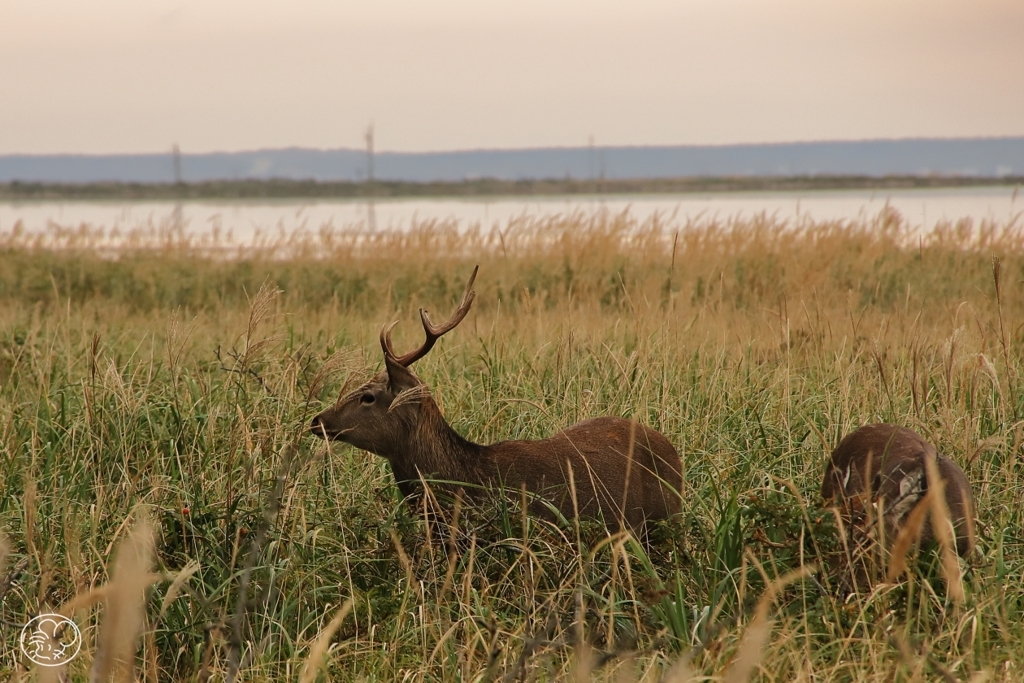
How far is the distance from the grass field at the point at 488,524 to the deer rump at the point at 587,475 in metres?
0.12

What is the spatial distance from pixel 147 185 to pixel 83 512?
7697 centimetres

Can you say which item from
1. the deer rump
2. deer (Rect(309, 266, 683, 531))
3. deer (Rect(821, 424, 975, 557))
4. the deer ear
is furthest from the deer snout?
deer (Rect(821, 424, 975, 557))

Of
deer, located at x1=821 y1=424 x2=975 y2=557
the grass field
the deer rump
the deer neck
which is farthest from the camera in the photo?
the deer neck

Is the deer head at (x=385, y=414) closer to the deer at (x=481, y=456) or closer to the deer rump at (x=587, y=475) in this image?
the deer at (x=481, y=456)

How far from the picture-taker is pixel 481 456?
4.09 metres

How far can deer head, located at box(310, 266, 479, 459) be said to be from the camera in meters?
4.09

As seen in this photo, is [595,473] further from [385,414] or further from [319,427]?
[319,427]

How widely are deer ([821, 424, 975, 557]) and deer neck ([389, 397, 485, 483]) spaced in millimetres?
1298

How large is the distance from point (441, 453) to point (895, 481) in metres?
1.65

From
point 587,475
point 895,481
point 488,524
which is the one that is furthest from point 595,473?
point 895,481

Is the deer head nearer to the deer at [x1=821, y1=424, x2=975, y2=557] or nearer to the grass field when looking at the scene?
the grass field

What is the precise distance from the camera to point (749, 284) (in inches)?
434

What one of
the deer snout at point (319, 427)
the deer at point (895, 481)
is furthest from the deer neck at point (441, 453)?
the deer at point (895, 481)

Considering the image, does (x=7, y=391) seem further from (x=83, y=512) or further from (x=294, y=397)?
(x=83, y=512)
